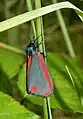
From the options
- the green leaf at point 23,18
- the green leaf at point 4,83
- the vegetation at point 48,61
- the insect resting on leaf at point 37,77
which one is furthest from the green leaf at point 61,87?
the green leaf at point 23,18

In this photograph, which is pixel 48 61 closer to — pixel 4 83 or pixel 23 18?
pixel 4 83

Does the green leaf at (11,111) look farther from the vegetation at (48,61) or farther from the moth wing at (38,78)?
the moth wing at (38,78)

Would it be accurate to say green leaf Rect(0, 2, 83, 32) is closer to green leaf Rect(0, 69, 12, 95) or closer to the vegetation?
the vegetation

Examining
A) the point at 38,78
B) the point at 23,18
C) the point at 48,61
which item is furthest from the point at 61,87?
the point at 23,18

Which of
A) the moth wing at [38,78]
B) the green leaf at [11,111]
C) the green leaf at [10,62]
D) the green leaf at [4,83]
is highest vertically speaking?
the green leaf at [10,62]

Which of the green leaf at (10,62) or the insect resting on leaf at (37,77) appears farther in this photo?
the green leaf at (10,62)

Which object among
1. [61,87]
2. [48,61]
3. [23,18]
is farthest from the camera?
[48,61]
